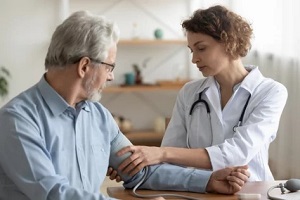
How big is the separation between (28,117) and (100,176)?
348mm

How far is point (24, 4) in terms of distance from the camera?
582 centimetres

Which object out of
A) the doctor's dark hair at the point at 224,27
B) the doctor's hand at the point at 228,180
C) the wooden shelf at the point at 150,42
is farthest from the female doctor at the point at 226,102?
the wooden shelf at the point at 150,42

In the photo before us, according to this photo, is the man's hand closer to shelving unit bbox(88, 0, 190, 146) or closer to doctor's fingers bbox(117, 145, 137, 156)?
doctor's fingers bbox(117, 145, 137, 156)

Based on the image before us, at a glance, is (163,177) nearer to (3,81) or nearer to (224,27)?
(224,27)

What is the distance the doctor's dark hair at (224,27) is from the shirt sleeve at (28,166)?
1034mm

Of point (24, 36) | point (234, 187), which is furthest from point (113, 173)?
point (24, 36)

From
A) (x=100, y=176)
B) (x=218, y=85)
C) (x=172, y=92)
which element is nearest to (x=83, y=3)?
(x=172, y=92)

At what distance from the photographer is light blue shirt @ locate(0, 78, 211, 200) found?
5.38ft

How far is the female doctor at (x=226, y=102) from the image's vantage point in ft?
7.81

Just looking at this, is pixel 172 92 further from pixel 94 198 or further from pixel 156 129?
pixel 94 198

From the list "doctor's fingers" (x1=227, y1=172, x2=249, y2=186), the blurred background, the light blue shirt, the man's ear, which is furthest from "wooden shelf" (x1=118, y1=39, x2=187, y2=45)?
the man's ear

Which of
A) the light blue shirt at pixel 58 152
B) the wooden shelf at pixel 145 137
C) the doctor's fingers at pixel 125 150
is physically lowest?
the wooden shelf at pixel 145 137

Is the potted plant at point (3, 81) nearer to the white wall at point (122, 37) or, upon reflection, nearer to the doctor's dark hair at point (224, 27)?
the white wall at point (122, 37)

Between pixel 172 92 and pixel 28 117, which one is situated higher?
pixel 28 117
